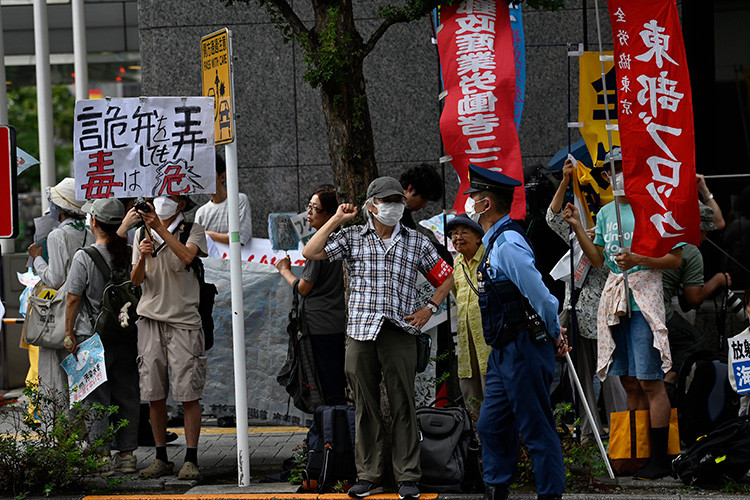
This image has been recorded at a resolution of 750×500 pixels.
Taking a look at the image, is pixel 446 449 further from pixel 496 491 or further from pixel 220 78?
pixel 220 78

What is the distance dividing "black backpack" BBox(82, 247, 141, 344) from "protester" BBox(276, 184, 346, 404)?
125cm

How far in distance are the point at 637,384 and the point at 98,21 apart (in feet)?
41.4

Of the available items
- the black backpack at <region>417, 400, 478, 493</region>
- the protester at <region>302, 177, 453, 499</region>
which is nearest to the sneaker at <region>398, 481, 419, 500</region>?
the protester at <region>302, 177, 453, 499</region>

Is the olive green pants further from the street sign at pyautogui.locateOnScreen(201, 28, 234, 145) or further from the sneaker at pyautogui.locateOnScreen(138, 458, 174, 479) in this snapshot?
the street sign at pyautogui.locateOnScreen(201, 28, 234, 145)

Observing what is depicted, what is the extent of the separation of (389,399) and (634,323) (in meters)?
1.80

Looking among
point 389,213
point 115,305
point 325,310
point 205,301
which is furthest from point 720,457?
point 115,305

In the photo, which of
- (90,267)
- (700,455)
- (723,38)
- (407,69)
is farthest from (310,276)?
(723,38)

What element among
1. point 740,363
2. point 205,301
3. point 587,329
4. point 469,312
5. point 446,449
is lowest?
point 446,449

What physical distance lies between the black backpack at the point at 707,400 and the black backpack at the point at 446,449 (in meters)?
1.71

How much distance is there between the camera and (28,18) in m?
16.8

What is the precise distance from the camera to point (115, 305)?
7168 millimetres

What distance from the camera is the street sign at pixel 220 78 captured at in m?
6.78

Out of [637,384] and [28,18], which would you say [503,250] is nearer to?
[637,384]

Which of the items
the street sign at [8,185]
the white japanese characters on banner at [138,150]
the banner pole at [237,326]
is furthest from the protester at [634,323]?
the street sign at [8,185]
